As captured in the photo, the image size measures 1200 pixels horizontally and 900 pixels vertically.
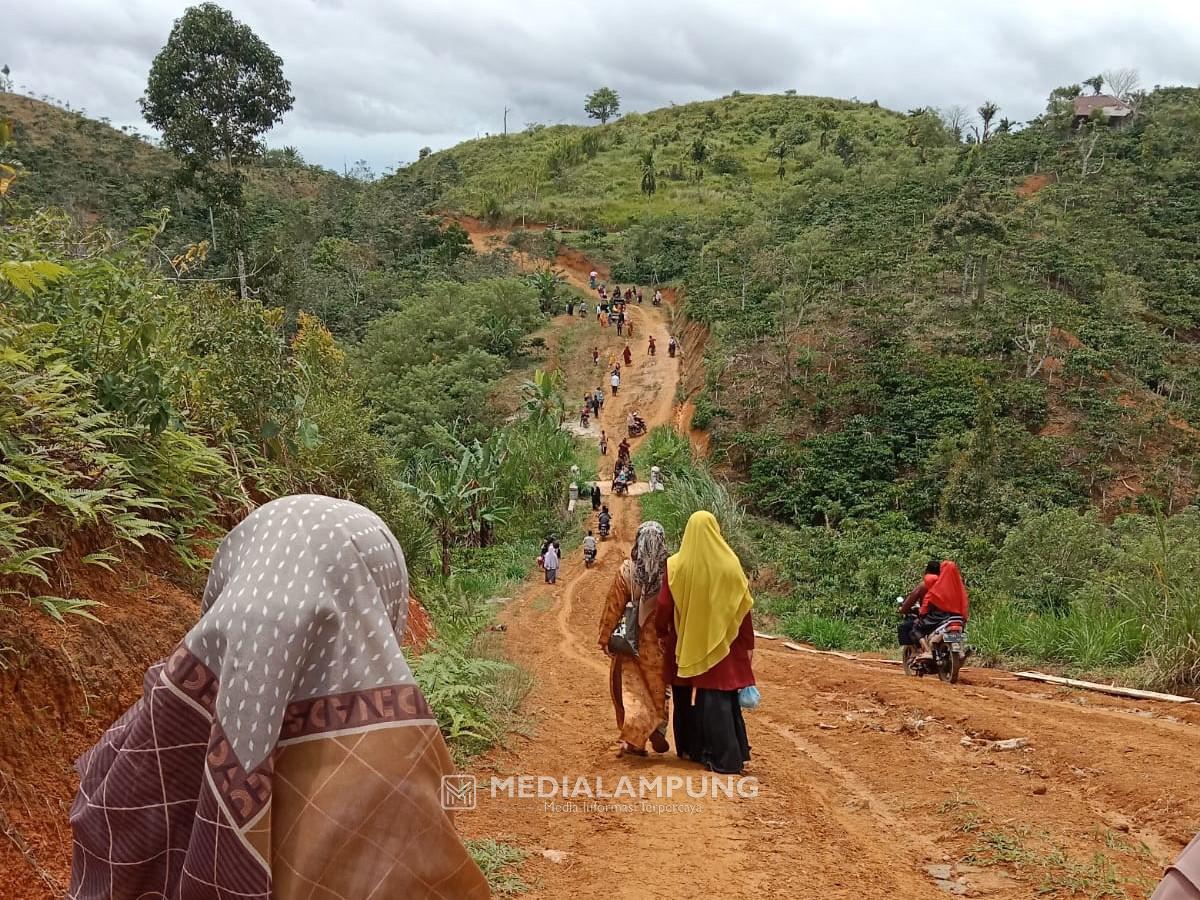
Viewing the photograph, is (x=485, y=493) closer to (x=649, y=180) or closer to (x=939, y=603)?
(x=939, y=603)

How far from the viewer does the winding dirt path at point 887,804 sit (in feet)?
12.2

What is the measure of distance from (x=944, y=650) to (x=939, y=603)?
1.37ft

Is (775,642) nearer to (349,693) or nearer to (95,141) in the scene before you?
(349,693)

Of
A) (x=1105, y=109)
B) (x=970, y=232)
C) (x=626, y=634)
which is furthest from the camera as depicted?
(x=1105, y=109)

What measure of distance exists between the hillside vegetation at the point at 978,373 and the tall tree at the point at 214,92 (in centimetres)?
1553

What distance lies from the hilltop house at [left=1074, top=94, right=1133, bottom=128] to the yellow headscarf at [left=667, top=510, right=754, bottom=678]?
→ 4324 centimetres

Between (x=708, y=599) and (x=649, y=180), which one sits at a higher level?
(x=649, y=180)

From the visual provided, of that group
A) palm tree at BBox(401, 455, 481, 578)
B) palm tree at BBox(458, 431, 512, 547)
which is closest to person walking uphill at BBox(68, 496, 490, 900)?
palm tree at BBox(401, 455, 481, 578)

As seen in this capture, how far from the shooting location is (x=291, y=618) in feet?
4.99

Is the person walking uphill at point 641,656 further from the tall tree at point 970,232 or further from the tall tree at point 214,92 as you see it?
the tall tree at point 214,92

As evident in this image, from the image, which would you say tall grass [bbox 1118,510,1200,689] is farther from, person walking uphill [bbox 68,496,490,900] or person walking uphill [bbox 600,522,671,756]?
person walking uphill [bbox 68,496,490,900]

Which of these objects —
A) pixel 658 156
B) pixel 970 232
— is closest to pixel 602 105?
pixel 658 156

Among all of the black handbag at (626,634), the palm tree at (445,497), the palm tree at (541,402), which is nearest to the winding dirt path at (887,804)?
the black handbag at (626,634)

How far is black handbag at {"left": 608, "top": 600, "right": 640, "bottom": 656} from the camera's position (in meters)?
5.32
